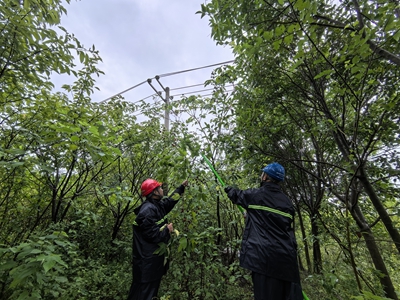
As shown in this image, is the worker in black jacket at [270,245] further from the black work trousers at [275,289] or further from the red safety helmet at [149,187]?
the red safety helmet at [149,187]

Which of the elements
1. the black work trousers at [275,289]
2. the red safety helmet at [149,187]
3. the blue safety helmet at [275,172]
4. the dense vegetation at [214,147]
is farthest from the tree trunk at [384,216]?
the red safety helmet at [149,187]

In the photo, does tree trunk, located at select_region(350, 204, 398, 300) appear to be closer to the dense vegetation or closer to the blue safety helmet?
the dense vegetation

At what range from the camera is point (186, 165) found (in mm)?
2148

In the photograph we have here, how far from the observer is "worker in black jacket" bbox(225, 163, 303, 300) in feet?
6.63

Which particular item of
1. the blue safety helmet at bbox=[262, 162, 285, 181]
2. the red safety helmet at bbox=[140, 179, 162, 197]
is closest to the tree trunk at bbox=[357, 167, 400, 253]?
the blue safety helmet at bbox=[262, 162, 285, 181]

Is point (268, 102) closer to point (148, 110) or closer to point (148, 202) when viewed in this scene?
point (148, 202)

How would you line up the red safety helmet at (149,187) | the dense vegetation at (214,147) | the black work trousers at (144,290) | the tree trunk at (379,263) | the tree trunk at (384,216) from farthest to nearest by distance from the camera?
the red safety helmet at (149,187) < the black work trousers at (144,290) < the tree trunk at (379,263) < the tree trunk at (384,216) < the dense vegetation at (214,147)

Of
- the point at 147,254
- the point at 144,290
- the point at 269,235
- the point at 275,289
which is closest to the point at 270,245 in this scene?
the point at 269,235

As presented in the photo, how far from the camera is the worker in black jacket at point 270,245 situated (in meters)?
2.02

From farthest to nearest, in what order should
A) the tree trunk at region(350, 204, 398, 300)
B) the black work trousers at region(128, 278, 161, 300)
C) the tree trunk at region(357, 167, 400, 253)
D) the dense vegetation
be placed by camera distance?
the black work trousers at region(128, 278, 161, 300)
the tree trunk at region(350, 204, 398, 300)
the tree trunk at region(357, 167, 400, 253)
the dense vegetation

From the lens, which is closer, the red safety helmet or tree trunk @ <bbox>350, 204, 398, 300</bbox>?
tree trunk @ <bbox>350, 204, 398, 300</bbox>

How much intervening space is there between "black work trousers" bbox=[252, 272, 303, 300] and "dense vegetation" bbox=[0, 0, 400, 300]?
1.18 ft

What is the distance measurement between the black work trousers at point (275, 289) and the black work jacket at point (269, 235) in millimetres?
77

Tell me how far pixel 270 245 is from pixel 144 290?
178 cm
